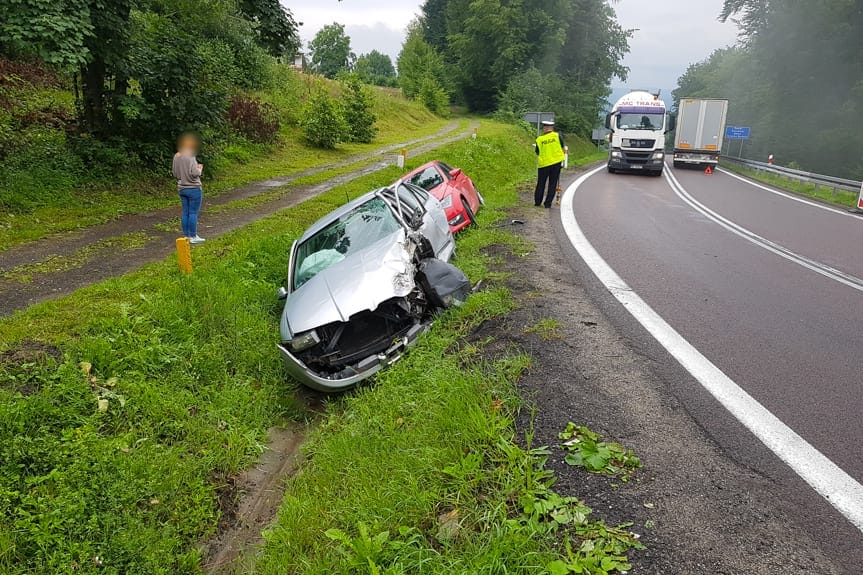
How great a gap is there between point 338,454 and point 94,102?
1145cm

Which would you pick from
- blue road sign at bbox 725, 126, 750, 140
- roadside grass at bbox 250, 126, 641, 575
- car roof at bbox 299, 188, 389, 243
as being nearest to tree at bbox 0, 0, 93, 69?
car roof at bbox 299, 188, 389, 243

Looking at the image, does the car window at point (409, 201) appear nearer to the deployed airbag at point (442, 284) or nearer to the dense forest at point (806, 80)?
the deployed airbag at point (442, 284)

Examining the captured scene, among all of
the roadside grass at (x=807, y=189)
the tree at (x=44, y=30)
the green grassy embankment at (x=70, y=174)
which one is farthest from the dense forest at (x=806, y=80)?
the tree at (x=44, y=30)

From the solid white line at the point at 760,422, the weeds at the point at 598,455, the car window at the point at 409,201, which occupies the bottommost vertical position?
the weeds at the point at 598,455

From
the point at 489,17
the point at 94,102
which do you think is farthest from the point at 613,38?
the point at 94,102

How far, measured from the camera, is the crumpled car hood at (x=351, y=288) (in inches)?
216

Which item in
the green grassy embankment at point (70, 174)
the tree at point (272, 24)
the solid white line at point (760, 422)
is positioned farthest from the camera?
the tree at point (272, 24)

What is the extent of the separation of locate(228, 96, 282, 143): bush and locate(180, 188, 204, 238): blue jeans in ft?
33.3

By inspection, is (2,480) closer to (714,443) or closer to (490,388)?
(490,388)

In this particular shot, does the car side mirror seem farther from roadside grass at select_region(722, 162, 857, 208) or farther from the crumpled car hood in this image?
roadside grass at select_region(722, 162, 857, 208)

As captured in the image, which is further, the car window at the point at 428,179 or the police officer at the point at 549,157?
the police officer at the point at 549,157

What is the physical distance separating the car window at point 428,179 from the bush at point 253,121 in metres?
10.4

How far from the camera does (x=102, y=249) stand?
8414 mm

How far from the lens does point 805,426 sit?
3381 millimetres
